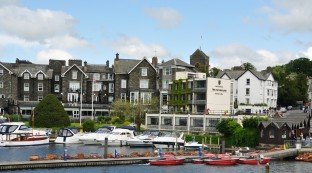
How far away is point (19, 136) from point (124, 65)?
4956 centimetres

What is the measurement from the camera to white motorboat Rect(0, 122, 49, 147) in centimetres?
8288

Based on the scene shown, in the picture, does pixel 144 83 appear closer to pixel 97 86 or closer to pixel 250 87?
pixel 97 86

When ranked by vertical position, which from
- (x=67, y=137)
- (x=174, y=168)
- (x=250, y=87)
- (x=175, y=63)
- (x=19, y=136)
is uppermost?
(x=175, y=63)

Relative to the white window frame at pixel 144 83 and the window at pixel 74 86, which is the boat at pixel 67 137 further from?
the white window frame at pixel 144 83

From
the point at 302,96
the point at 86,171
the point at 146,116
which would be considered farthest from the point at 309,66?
the point at 86,171

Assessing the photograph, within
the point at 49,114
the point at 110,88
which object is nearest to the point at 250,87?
the point at 110,88

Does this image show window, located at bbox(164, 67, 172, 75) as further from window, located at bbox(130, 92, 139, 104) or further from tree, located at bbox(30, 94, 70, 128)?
tree, located at bbox(30, 94, 70, 128)

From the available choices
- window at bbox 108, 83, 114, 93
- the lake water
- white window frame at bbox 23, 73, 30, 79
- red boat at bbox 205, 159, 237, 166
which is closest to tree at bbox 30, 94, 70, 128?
white window frame at bbox 23, 73, 30, 79

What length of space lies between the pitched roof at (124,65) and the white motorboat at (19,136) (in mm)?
42600

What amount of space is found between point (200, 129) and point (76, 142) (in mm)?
22168

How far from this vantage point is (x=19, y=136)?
84875 millimetres

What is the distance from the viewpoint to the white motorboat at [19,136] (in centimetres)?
8288

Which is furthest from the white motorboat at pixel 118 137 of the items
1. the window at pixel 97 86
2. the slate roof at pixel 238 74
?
the slate roof at pixel 238 74

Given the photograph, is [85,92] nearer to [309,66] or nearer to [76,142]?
[76,142]
